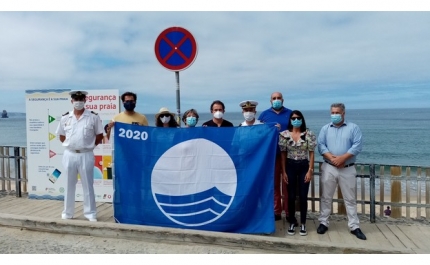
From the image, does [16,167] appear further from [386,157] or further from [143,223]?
[386,157]

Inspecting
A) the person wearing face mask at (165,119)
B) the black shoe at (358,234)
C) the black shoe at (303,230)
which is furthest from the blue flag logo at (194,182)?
the black shoe at (358,234)

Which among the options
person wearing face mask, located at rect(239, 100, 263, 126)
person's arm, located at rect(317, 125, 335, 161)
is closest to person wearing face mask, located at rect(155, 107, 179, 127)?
person wearing face mask, located at rect(239, 100, 263, 126)

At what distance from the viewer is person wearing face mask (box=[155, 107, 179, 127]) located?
17.2 ft

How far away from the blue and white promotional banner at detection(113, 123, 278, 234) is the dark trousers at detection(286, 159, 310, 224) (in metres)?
0.35

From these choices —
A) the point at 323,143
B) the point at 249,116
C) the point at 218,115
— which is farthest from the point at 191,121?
the point at 323,143

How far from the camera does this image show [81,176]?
17.1ft

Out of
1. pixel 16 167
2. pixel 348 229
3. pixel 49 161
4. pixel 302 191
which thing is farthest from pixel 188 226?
pixel 16 167

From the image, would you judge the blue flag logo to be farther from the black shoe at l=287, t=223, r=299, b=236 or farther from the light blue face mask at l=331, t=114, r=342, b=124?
the light blue face mask at l=331, t=114, r=342, b=124

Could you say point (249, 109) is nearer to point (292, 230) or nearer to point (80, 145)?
point (292, 230)

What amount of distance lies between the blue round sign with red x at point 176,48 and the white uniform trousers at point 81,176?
1.77 m

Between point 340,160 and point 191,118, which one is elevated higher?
point 191,118

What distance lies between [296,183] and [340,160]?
0.67 metres

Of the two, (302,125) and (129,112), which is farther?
(129,112)

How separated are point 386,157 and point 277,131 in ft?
92.1
